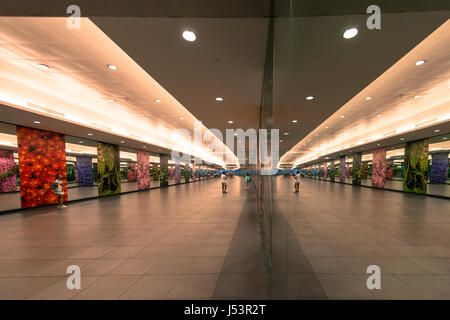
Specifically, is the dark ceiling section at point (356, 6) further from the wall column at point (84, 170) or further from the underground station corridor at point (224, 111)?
the wall column at point (84, 170)

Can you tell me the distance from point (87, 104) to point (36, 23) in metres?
4.36

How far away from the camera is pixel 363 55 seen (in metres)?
3.34

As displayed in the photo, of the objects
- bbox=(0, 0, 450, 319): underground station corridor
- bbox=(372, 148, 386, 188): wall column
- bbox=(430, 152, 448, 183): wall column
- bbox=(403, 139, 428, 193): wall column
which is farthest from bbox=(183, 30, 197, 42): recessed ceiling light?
bbox=(430, 152, 448, 183): wall column

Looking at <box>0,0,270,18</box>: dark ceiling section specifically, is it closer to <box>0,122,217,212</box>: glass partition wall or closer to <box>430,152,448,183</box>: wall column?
<box>0,122,217,212</box>: glass partition wall

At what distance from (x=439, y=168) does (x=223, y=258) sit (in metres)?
27.8

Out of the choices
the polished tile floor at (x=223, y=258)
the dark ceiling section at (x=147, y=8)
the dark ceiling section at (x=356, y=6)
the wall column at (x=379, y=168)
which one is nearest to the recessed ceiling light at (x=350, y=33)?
the dark ceiling section at (x=356, y=6)

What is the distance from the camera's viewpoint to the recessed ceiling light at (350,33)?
2.73m

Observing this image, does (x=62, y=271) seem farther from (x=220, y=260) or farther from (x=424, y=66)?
(x=424, y=66)

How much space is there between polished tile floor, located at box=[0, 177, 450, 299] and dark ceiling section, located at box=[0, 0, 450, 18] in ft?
7.95

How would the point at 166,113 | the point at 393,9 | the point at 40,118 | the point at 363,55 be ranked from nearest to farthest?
the point at 393,9
the point at 363,55
the point at 40,118
the point at 166,113

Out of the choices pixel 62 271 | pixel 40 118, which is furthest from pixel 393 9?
pixel 40 118

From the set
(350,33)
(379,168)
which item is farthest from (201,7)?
(379,168)

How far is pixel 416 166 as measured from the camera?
10.8m

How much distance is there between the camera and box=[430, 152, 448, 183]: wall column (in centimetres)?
1789
